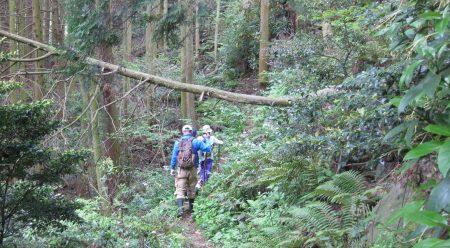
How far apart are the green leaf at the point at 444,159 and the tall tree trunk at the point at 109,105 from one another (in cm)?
565

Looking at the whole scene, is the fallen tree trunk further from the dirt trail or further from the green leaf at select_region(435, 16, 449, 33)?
the green leaf at select_region(435, 16, 449, 33)

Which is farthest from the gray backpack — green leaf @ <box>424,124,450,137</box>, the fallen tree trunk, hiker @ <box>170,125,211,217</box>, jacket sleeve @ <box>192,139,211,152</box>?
green leaf @ <box>424,124,450,137</box>

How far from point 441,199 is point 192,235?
7.62m

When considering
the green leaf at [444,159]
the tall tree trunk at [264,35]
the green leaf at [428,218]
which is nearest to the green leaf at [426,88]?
the green leaf at [444,159]

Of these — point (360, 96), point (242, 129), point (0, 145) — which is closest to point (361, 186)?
point (360, 96)

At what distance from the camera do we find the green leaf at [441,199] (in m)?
1.41

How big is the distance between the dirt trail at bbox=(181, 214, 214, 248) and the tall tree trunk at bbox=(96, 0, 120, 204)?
169 cm

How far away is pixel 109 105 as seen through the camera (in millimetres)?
10328

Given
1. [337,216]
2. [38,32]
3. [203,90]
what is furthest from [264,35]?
[337,216]

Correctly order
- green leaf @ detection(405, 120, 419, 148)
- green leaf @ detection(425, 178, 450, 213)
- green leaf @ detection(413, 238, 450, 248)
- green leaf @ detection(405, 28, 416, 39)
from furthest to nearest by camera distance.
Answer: green leaf @ detection(405, 28, 416, 39) → green leaf @ detection(405, 120, 419, 148) → green leaf @ detection(425, 178, 450, 213) → green leaf @ detection(413, 238, 450, 248)

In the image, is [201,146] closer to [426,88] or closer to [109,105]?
[109,105]

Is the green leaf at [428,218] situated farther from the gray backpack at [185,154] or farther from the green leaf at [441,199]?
the gray backpack at [185,154]

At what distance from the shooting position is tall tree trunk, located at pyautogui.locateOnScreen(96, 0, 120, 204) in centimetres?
708

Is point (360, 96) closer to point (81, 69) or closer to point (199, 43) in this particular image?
point (81, 69)
